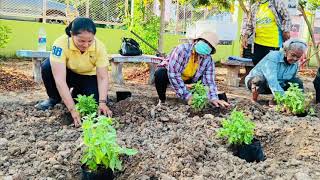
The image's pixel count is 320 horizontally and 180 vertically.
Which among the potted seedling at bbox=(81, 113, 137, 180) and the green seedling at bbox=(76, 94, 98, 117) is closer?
the potted seedling at bbox=(81, 113, 137, 180)

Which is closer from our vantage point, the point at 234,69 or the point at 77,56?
the point at 77,56

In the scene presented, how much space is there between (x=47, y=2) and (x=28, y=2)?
2.67 feet

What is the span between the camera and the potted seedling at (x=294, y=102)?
15.7 feet

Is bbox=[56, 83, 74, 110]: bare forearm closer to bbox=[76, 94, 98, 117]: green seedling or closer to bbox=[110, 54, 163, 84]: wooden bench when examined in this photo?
bbox=[76, 94, 98, 117]: green seedling

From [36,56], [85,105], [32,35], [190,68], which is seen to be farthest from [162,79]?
[32,35]

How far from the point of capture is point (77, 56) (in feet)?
14.1

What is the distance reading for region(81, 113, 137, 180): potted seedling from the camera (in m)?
2.59

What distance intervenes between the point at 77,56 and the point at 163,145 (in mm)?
1392

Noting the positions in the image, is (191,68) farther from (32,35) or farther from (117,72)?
(32,35)

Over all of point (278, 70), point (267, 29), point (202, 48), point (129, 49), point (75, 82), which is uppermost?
point (267, 29)

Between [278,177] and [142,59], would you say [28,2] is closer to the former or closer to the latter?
[142,59]

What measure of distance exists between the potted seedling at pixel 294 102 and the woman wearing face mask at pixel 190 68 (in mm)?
696

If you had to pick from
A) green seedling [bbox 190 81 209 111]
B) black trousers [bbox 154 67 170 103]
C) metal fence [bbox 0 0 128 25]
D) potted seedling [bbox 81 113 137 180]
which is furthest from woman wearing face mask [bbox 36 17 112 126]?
metal fence [bbox 0 0 128 25]

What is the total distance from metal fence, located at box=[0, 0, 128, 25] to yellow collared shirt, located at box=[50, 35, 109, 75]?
5521mm
